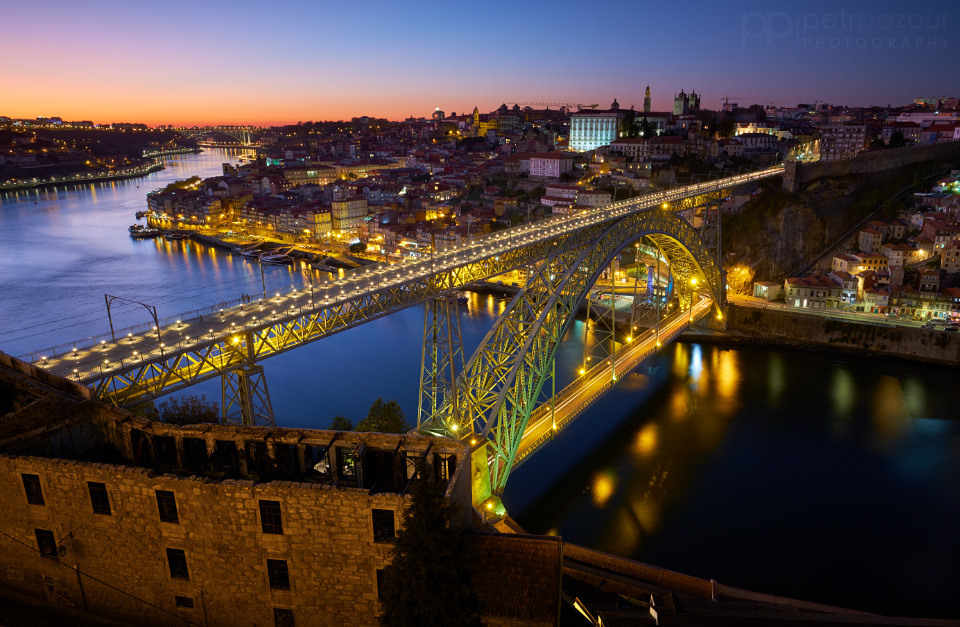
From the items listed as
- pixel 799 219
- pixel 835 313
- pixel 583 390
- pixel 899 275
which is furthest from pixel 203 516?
pixel 799 219

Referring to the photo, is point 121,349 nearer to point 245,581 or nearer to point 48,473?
point 48,473

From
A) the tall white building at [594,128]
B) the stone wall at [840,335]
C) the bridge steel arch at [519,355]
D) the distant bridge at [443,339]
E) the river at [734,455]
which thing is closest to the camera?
the distant bridge at [443,339]

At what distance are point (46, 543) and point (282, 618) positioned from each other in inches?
87.5

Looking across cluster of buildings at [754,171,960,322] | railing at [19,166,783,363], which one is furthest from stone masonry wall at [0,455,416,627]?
cluster of buildings at [754,171,960,322]

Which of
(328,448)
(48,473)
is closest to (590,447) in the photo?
(328,448)

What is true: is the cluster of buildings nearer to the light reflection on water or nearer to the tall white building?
the light reflection on water

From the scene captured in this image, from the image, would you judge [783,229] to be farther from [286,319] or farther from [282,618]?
[282,618]

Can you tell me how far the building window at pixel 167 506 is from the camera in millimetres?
5059

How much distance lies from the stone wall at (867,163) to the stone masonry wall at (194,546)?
26362 mm

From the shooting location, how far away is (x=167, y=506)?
16.7 ft

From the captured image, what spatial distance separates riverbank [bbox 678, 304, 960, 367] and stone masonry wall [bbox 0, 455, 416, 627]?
18.2 m

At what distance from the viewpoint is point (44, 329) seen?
22.4 metres

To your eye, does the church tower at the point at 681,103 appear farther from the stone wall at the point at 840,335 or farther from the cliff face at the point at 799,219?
→ the stone wall at the point at 840,335

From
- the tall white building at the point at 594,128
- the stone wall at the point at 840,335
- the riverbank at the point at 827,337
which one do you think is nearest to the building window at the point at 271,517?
the riverbank at the point at 827,337
